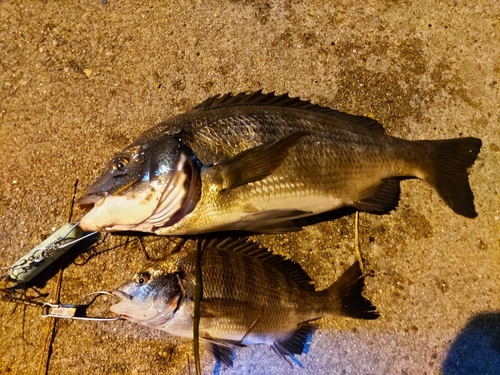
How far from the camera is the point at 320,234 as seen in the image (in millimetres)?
2510

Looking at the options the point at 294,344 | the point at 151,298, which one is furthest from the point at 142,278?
the point at 294,344

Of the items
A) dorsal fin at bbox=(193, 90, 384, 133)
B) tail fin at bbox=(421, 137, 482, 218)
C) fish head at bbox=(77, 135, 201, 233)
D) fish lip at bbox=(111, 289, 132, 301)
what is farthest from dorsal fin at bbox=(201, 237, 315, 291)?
tail fin at bbox=(421, 137, 482, 218)

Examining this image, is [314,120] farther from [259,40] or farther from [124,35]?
[124,35]

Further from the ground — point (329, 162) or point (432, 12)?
point (432, 12)

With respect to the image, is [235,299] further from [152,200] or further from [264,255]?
[152,200]

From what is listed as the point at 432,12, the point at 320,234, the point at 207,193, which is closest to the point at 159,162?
the point at 207,193

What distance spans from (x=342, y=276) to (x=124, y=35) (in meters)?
2.24

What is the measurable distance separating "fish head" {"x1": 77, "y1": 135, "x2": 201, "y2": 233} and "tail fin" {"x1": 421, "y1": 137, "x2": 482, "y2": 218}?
1564mm

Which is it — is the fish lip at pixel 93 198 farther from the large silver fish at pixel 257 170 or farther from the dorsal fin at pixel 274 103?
the dorsal fin at pixel 274 103

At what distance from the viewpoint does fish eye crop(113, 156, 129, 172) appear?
204 centimetres

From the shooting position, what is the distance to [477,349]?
2436mm

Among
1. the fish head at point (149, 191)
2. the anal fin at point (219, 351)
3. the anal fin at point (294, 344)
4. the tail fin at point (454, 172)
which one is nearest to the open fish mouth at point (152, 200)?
the fish head at point (149, 191)

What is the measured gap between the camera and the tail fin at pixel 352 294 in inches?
89.7

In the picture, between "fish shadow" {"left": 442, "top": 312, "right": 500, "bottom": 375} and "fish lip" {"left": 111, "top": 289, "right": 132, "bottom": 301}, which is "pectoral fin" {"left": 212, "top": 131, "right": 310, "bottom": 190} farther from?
"fish shadow" {"left": 442, "top": 312, "right": 500, "bottom": 375}
